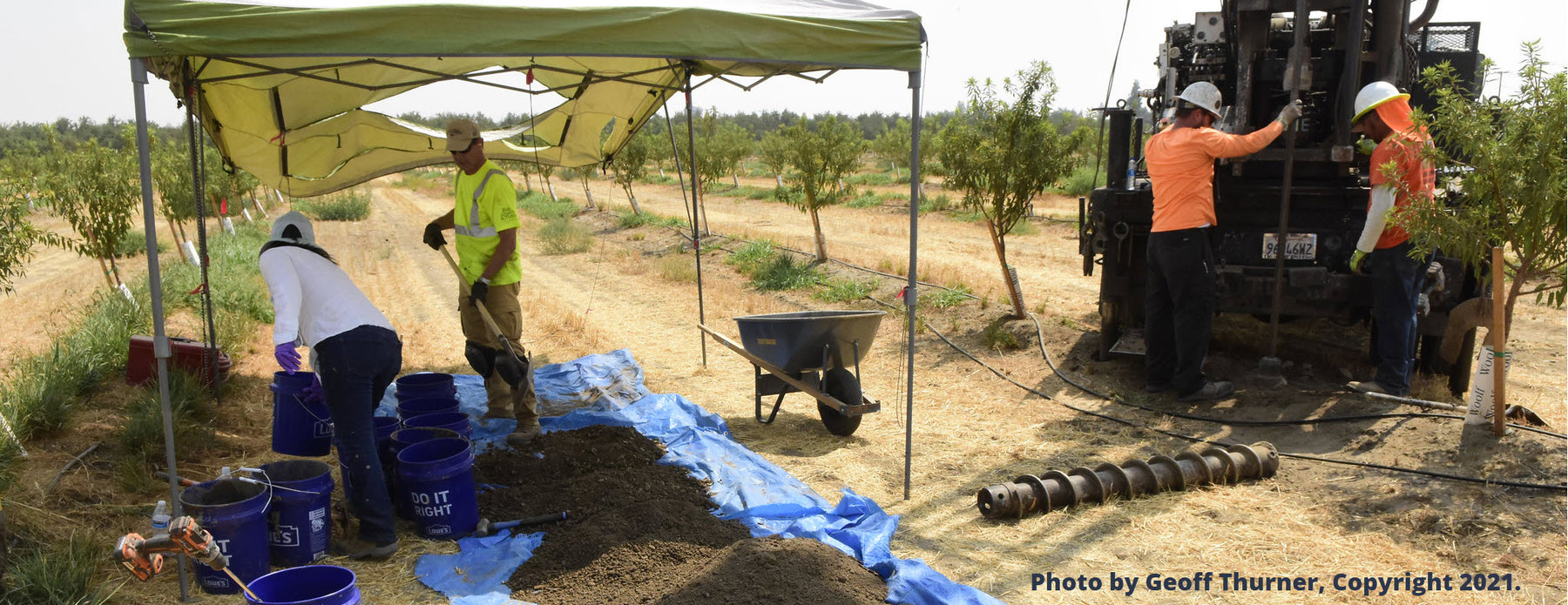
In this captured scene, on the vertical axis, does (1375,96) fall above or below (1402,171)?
above

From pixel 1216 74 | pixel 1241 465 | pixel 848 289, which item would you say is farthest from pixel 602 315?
pixel 1241 465

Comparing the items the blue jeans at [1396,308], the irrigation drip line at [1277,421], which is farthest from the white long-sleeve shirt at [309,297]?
the blue jeans at [1396,308]

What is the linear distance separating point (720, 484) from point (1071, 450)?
2.26 metres

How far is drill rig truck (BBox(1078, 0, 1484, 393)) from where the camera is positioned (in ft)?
20.3

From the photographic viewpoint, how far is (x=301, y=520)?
395 centimetres

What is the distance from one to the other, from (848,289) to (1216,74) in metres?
5.11

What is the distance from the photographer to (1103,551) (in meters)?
4.20

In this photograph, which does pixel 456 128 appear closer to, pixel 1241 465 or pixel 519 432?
pixel 519 432

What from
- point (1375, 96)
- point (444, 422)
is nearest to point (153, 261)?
point (444, 422)

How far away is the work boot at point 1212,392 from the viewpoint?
6.42 metres

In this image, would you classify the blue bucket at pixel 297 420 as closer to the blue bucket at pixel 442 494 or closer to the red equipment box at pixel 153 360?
the blue bucket at pixel 442 494

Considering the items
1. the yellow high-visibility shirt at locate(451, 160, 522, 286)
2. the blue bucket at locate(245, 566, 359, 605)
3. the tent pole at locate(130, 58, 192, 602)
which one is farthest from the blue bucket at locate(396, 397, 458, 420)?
the blue bucket at locate(245, 566, 359, 605)

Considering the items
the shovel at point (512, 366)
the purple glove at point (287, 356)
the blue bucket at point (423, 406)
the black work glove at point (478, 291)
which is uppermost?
the black work glove at point (478, 291)

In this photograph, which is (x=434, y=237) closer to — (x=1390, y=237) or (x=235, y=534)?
(x=235, y=534)
